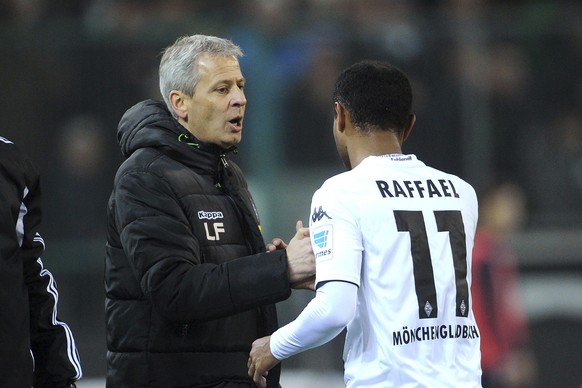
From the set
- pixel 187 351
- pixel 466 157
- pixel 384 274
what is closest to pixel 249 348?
pixel 187 351

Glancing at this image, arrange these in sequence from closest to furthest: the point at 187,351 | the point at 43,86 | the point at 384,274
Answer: the point at 384,274, the point at 187,351, the point at 43,86

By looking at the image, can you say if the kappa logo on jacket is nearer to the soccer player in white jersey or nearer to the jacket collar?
the jacket collar

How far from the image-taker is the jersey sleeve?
10.9 feet

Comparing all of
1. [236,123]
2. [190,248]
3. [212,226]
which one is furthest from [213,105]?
[190,248]

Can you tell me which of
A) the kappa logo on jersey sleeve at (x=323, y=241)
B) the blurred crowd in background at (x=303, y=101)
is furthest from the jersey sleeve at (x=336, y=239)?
the blurred crowd in background at (x=303, y=101)

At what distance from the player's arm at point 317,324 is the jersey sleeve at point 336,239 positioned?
3 centimetres

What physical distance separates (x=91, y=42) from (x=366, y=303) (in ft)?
19.4

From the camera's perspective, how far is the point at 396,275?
3.38 metres

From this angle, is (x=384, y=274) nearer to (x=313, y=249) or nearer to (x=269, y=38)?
(x=313, y=249)

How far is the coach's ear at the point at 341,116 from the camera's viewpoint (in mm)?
3604

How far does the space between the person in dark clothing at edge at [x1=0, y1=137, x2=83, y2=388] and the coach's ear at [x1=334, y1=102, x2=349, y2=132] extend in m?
1.00

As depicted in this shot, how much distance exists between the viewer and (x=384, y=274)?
3383mm

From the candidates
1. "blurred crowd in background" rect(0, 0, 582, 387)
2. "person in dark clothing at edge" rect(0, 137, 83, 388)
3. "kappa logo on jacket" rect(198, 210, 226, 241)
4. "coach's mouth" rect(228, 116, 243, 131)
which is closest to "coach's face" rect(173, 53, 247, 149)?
"coach's mouth" rect(228, 116, 243, 131)

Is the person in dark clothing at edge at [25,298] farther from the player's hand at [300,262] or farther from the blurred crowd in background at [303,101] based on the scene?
the blurred crowd in background at [303,101]
